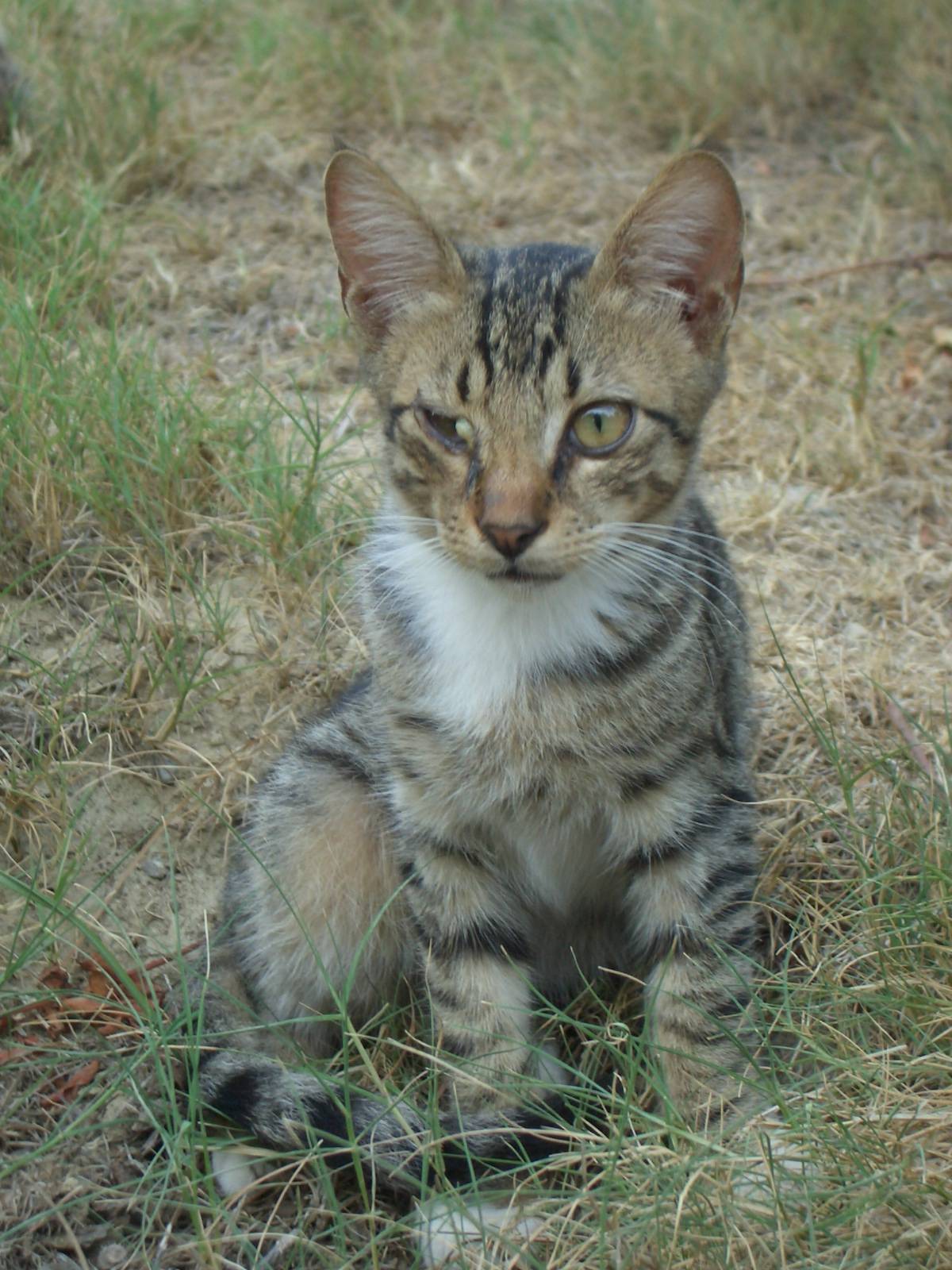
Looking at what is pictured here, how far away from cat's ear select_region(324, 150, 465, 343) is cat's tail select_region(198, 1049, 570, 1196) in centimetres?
147

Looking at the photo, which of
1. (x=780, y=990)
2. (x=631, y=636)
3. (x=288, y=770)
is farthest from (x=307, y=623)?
(x=780, y=990)

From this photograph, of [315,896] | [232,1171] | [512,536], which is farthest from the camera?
[315,896]

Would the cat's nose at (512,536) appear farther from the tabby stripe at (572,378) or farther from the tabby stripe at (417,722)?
the tabby stripe at (417,722)

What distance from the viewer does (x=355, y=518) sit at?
141 inches

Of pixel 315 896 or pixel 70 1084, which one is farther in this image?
pixel 315 896

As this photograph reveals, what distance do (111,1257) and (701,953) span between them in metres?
1.20

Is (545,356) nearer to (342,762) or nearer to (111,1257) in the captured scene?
(342,762)

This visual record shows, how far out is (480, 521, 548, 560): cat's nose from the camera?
2.33 metres

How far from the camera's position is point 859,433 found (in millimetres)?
4281

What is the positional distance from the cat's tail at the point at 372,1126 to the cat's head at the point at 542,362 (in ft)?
3.23

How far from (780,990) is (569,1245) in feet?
2.37

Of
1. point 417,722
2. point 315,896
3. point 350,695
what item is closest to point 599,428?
point 417,722

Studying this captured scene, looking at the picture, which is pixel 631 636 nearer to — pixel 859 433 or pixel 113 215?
pixel 859 433

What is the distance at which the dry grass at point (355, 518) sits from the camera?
239cm
